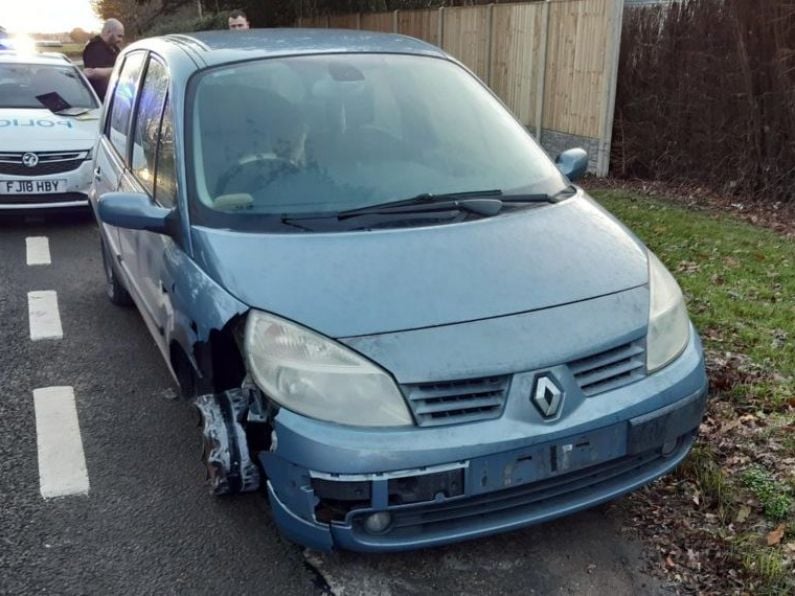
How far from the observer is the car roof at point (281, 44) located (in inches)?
152

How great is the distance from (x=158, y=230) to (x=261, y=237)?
0.61 meters

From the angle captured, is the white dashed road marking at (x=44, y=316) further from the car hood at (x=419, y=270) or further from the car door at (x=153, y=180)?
the car hood at (x=419, y=270)

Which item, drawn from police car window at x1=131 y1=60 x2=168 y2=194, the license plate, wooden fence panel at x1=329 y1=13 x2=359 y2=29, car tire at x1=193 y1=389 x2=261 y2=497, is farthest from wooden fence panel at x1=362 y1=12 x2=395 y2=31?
car tire at x1=193 y1=389 x2=261 y2=497

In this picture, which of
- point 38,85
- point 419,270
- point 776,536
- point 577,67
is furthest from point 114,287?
point 577,67

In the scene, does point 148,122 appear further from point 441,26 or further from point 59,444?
point 441,26

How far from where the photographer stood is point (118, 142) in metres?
4.98

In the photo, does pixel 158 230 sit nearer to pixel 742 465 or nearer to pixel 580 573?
pixel 580 573

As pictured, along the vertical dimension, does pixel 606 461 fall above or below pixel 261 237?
below

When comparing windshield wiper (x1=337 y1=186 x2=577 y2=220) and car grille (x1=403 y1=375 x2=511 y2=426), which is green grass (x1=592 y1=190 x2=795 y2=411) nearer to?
windshield wiper (x1=337 y1=186 x2=577 y2=220)

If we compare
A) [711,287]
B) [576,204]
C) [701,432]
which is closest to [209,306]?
[576,204]

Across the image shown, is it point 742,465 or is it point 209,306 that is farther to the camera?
point 742,465

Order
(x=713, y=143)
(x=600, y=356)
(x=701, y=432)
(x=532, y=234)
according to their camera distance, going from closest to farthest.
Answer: (x=600, y=356)
(x=532, y=234)
(x=701, y=432)
(x=713, y=143)

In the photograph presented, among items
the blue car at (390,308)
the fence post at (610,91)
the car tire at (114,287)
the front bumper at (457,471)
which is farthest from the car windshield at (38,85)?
the front bumper at (457,471)

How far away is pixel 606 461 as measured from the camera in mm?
2734
